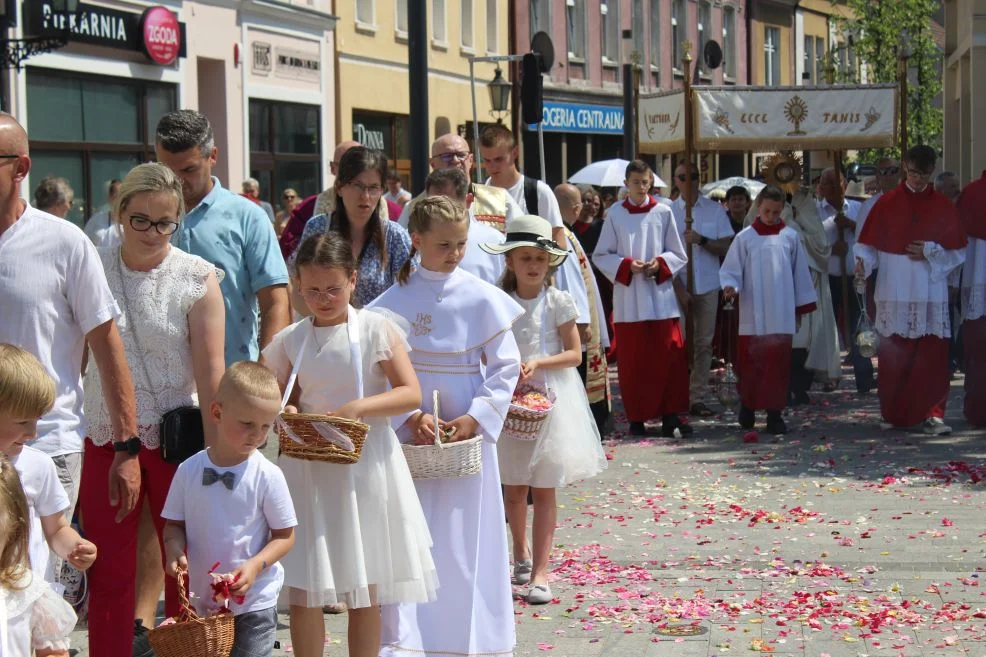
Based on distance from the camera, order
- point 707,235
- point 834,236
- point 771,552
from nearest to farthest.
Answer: point 771,552, point 707,235, point 834,236

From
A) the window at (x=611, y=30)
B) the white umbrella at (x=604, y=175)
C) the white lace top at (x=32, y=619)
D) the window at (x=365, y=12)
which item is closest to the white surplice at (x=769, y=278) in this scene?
the white lace top at (x=32, y=619)

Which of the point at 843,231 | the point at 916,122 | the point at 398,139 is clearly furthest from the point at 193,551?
the point at 916,122

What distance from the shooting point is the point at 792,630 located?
7.04 meters

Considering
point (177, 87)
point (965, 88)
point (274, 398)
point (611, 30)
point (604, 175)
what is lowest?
point (274, 398)

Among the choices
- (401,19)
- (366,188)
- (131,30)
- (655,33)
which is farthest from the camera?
(655,33)

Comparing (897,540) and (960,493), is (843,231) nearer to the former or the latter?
(960,493)

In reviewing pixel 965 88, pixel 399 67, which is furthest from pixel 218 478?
pixel 399 67

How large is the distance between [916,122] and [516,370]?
31.2 metres

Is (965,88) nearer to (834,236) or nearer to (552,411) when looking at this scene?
(834,236)

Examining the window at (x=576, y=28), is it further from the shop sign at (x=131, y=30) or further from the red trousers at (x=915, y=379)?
the red trousers at (x=915, y=379)

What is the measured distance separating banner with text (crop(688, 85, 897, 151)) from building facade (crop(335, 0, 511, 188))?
1371 centimetres

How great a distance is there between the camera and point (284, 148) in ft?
94.9

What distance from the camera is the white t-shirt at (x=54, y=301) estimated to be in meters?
5.23

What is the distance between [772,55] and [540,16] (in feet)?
66.9
